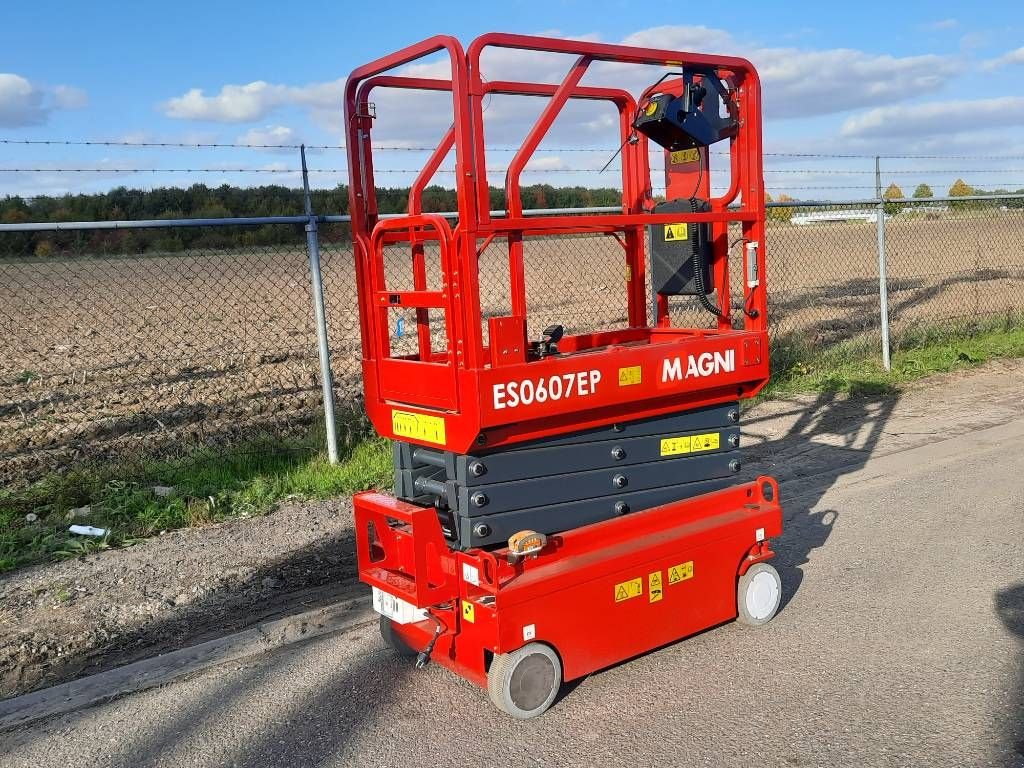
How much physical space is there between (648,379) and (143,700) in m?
2.42

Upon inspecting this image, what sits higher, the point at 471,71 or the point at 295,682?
the point at 471,71

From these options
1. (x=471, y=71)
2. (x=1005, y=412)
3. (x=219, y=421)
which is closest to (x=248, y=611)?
(x=471, y=71)

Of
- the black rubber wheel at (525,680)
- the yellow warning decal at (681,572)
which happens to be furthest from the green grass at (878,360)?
the black rubber wheel at (525,680)

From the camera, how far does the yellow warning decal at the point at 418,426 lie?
364 cm

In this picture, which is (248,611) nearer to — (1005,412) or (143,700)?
(143,700)

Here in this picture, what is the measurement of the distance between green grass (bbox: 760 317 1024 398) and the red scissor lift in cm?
498

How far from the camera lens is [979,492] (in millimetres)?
6141

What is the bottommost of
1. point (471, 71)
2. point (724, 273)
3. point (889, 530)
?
point (889, 530)

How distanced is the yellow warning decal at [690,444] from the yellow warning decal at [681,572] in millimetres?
479

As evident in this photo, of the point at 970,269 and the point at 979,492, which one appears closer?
the point at 979,492

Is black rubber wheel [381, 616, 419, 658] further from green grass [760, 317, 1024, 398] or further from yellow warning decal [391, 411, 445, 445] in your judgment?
green grass [760, 317, 1024, 398]

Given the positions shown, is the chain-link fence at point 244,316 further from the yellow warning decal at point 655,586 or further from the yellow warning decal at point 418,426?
the yellow warning decal at point 655,586

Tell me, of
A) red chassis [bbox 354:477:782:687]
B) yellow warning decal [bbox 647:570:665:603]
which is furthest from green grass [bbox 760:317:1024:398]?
yellow warning decal [bbox 647:570:665:603]

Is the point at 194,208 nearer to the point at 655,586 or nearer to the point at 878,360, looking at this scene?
the point at 655,586
